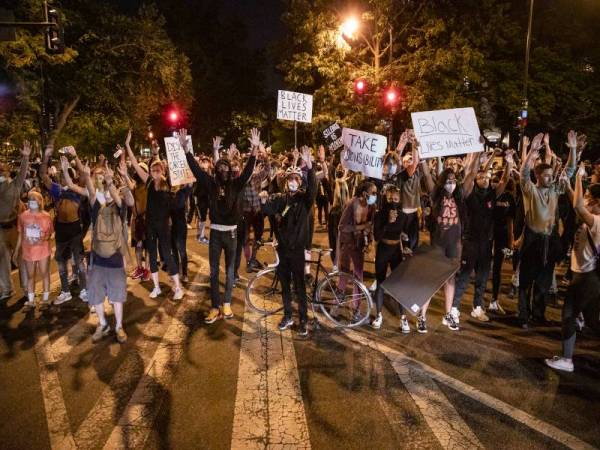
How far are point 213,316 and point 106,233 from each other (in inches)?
72.0

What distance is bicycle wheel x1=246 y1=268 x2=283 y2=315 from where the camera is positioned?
7.08m

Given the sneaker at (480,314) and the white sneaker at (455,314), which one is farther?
the sneaker at (480,314)

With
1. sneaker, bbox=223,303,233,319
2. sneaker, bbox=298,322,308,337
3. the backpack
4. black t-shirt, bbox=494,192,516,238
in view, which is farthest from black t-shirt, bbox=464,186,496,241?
the backpack

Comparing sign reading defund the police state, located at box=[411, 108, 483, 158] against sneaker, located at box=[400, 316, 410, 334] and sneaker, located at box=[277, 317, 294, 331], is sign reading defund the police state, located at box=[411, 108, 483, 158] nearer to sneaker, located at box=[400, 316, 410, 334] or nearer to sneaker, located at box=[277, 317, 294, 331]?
sneaker, located at box=[400, 316, 410, 334]

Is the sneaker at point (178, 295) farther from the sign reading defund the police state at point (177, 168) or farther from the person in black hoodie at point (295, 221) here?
the person in black hoodie at point (295, 221)

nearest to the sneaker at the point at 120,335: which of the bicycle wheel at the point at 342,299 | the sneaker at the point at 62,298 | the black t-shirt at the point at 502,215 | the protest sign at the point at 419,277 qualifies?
the sneaker at the point at 62,298

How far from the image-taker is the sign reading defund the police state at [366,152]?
7.14 metres

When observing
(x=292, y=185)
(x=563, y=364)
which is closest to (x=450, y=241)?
(x=563, y=364)

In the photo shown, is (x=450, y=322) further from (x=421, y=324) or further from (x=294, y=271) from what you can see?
(x=294, y=271)

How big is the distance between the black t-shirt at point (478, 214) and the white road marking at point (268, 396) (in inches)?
115

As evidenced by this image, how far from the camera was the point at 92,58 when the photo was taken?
79.9ft

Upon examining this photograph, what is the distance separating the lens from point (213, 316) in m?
6.69

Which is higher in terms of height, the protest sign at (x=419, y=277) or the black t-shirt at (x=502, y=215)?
the black t-shirt at (x=502, y=215)

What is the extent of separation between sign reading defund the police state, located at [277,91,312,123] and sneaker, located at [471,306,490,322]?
5.04 meters
